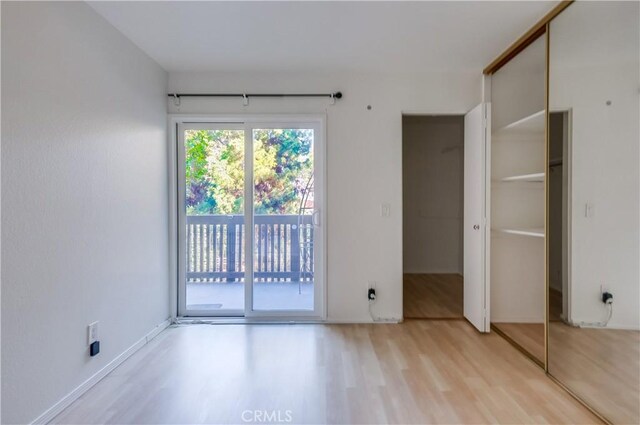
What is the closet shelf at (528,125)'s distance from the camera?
86.9 inches

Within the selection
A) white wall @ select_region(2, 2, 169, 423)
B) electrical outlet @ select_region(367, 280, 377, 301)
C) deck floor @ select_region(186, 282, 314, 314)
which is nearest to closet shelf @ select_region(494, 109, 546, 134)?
electrical outlet @ select_region(367, 280, 377, 301)

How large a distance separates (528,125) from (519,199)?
0.63 meters

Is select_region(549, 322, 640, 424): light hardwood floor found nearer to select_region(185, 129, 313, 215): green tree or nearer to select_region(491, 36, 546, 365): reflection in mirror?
select_region(491, 36, 546, 365): reflection in mirror

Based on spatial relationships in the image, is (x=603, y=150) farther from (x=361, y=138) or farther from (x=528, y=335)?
(x=361, y=138)

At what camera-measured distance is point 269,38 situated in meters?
2.33

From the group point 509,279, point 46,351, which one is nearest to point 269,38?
point 46,351

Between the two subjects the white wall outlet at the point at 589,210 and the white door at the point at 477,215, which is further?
the white door at the point at 477,215

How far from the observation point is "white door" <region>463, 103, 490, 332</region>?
8.78 ft

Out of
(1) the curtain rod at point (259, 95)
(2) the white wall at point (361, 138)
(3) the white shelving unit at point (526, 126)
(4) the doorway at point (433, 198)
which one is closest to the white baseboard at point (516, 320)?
(2) the white wall at point (361, 138)

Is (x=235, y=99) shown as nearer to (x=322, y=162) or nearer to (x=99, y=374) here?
(x=322, y=162)

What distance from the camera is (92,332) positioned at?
1.97 meters

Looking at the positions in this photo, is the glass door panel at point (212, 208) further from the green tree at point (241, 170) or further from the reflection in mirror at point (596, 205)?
the reflection in mirror at point (596, 205)

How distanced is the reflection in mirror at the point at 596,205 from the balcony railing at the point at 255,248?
79.8 inches

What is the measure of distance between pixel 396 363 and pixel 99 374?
2.05 m
